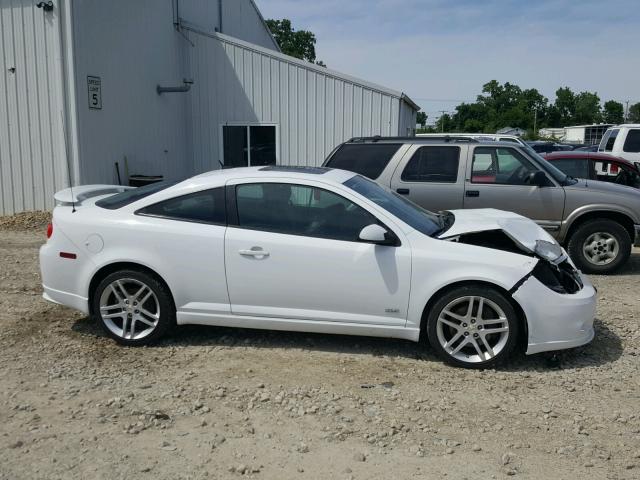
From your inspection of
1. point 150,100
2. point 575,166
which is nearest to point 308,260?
point 575,166

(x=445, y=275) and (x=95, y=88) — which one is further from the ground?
(x=95, y=88)

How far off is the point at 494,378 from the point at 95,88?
10.3m

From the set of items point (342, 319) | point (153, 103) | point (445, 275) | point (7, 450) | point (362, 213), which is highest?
point (153, 103)

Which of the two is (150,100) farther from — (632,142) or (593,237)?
(632,142)

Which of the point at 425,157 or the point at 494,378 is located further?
the point at 425,157

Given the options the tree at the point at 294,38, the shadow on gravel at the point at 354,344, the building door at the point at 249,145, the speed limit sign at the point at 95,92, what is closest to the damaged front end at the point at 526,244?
the shadow on gravel at the point at 354,344

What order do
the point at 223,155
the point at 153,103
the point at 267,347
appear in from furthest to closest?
the point at 223,155, the point at 153,103, the point at 267,347

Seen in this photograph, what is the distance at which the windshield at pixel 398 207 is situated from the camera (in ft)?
16.6

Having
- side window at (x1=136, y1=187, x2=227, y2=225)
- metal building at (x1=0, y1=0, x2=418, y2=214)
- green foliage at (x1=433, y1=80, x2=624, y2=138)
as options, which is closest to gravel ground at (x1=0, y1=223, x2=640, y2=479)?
side window at (x1=136, y1=187, x2=227, y2=225)

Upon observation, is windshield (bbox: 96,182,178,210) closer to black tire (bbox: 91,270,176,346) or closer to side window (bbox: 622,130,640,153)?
black tire (bbox: 91,270,176,346)

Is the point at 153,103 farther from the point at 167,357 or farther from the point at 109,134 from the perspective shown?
the point at 167,357

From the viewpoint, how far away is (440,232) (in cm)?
509

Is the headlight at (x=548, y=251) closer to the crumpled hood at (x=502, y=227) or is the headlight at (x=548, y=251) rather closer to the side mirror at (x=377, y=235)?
the crumpled hood at (x=502, y=227)

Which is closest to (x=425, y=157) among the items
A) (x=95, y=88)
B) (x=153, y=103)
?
(x=95, y=88)
